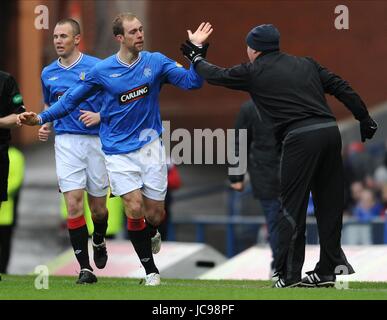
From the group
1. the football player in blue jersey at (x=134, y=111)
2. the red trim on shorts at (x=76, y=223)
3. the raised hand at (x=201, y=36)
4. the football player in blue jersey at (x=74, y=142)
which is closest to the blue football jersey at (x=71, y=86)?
the football player in blue jersey at (x=74, y=142)

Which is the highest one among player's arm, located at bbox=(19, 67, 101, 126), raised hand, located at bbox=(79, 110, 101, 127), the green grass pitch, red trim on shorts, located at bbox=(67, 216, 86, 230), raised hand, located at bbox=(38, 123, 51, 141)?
player's arm, located at bbox=(19, 67, 101, 126)

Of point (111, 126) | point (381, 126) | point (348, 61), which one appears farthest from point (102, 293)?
point (381, 126)

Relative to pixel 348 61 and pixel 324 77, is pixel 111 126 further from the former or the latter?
pixel 348 61

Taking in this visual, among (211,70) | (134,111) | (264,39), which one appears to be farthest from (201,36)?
(134,111)

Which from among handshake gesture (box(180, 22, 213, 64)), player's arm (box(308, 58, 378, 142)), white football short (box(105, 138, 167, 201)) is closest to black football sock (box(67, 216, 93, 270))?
white football short (box(105, 138, 167, 201))

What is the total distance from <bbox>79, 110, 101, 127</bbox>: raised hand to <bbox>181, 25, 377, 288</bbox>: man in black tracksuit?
1163 mm

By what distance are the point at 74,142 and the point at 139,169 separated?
85 centimetres

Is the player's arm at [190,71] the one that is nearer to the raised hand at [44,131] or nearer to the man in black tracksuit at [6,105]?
the raised hand at [44,131]

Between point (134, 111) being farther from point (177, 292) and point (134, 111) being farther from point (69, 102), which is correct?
point (177, 292)

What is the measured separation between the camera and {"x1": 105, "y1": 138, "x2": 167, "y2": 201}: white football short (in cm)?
1141

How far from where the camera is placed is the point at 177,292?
420 inches

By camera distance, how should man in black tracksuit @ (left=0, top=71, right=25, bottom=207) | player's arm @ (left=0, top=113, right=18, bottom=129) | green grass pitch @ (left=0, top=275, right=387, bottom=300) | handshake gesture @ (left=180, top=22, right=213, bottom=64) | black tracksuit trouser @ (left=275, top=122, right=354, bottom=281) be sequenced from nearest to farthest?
green grass pitch @ (left=0, top=275, right=387, bottom=300) → black tracksuit trouser @ (left=275, top=122, right=354, bottom=281) → handshake gesture @ (left=180, top=22, right=213, bottom=64) → player's arm @ (left=0, top=113, right=18, bottom=129) → man in black tracksuit @ (left=0, top=71, right=25, bottom=207)

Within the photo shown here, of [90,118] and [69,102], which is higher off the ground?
[69,102]

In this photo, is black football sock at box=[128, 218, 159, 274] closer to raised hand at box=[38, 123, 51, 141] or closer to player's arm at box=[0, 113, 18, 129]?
raised hand at box=[38, 123, 51, 141]
